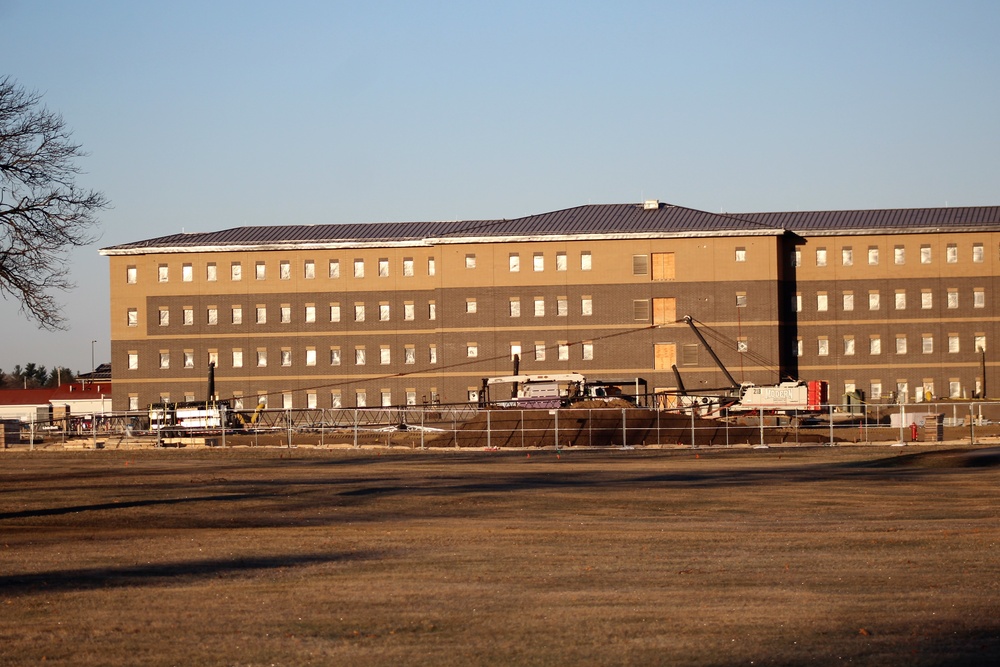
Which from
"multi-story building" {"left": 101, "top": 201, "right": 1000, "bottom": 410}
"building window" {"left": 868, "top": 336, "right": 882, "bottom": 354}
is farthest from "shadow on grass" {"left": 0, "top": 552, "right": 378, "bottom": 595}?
"building window" {"left": 868, "top": 336, "right": 882, "bottom": 354}

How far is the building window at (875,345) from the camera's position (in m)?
88.1

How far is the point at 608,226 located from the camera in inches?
3492

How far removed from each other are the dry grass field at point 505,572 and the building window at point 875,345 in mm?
55627

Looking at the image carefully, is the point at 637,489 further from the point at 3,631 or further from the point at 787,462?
the point at 3,631

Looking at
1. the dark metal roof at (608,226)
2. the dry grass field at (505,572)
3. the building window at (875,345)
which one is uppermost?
the dark metal roof at (608,226)

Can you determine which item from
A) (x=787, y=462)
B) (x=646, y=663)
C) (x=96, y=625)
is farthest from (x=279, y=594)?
(x=787, y=462)

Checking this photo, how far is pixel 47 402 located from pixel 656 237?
7213cm

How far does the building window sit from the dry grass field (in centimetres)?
5563

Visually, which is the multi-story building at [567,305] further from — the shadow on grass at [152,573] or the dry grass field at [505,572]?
the shadow on grass at [152,573]

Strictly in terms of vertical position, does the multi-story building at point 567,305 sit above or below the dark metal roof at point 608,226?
below

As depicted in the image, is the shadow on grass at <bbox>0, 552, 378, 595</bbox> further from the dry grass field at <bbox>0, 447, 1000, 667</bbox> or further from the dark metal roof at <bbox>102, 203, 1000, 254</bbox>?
the dark metal roof at <bbox>102, 203, 1000, 254</bbox>

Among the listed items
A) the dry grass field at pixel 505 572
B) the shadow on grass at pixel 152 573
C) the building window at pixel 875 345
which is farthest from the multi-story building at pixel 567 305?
the shadow on grass at pixel 152 573

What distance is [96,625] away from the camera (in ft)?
41.8

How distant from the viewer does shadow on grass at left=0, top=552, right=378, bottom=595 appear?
15.4 metres
